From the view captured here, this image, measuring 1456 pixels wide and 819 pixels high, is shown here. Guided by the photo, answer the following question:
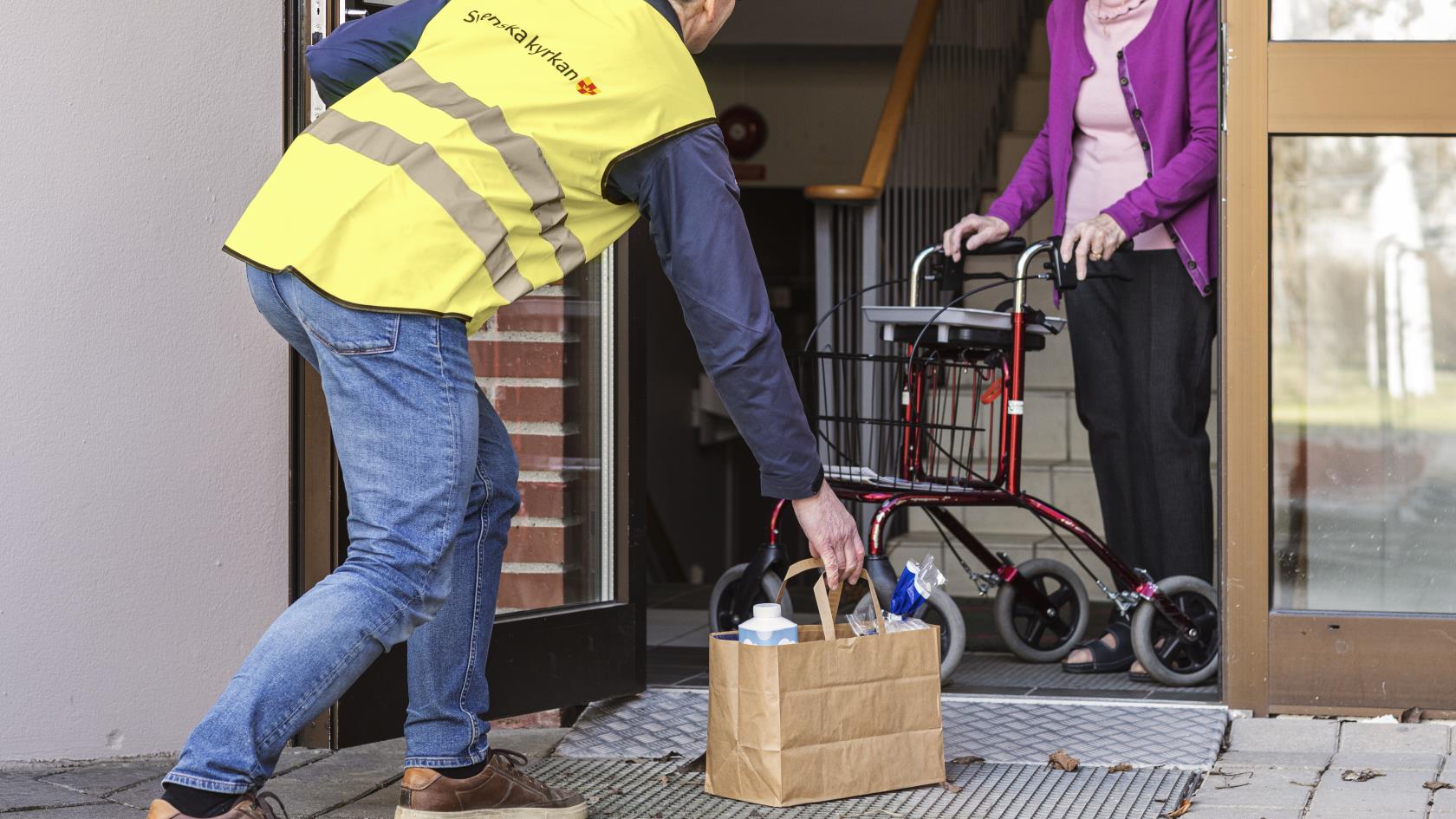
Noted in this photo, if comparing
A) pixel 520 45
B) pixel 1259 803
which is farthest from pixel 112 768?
pixel 1259 803

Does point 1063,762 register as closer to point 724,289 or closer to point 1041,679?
point 1041,679

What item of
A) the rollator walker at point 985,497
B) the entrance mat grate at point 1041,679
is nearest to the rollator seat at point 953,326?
the rollator walker at point 985,497

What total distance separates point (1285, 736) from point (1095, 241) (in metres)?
1.11

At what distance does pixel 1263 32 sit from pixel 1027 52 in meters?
3.92

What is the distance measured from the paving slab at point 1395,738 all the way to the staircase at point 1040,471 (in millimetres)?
1676

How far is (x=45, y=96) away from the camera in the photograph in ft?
9.61

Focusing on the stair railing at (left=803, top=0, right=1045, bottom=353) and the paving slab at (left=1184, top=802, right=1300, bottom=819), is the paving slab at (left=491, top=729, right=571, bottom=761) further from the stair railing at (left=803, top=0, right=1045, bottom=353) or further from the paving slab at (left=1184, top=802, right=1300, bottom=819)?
the stair railing at (left=803, top=0, right=1045, bottom=353)

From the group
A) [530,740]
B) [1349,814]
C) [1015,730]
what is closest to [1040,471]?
[1015,730]

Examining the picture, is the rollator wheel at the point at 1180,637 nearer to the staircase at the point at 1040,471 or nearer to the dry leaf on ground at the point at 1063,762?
the dry leaf on ground at the point at 1063,762

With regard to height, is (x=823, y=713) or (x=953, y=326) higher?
(x=953, y=326)

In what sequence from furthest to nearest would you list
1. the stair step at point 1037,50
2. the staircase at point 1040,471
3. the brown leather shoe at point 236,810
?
1. the stair step at point 1037,50
2. the staircase at point 1040,471
3. the brown leather shoe at point 236,810

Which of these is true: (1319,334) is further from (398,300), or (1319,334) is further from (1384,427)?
(398,300)

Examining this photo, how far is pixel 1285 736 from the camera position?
314 centimetres

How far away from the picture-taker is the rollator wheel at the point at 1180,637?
11.9 ft
